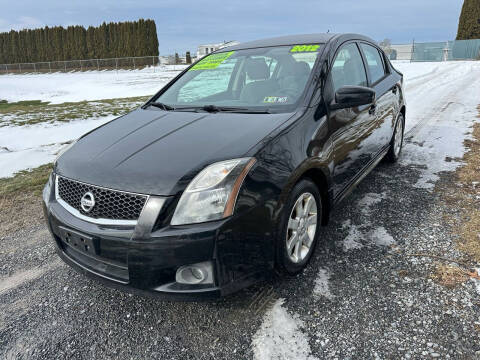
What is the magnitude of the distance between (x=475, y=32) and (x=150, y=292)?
46776 millimetres

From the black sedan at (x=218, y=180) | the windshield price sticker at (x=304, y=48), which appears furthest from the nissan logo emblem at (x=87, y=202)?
the windshield price sticker at (x=304, y=48)

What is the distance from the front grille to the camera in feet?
6.22

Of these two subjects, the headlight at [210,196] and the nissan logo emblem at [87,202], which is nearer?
the headlight at [210,196]

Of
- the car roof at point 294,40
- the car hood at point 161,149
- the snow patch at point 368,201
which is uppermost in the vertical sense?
the car roof at point 294,40

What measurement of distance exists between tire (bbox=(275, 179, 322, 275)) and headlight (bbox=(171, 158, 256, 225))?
1.37 ft

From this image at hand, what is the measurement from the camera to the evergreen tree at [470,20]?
3756cm

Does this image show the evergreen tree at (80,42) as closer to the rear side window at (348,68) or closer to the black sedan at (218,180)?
the rear side window at (348,68)

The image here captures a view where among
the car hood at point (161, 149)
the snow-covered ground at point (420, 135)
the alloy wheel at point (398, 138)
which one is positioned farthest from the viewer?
the snow-covered ground at point (420, 135)

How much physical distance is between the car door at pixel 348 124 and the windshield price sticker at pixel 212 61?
3.67 ft

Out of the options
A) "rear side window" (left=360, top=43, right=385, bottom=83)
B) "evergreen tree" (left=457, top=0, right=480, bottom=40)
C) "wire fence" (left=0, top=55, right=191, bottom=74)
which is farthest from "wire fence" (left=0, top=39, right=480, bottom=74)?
"rear side window" (left=360, top=43, right=385, bottom=83)

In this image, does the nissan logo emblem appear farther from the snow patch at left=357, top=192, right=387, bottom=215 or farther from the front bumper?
the snow patch at left=357, top=192, right=387, bottom=215

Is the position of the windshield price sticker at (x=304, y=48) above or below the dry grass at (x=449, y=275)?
above

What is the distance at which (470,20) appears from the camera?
38000 millimetres

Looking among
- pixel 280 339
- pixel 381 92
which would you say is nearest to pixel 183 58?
pixel 381 92
